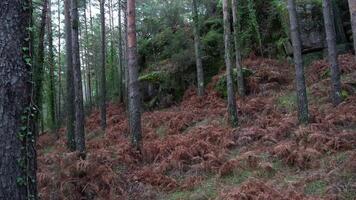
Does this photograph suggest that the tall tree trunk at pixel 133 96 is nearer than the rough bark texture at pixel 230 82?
Yes

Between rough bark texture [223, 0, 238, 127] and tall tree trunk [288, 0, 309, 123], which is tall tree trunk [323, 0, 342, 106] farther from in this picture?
rough bark texture [223, 0, 238, 127]

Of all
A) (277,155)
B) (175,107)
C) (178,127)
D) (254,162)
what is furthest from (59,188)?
(175,107)

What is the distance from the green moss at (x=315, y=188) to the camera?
6913mm

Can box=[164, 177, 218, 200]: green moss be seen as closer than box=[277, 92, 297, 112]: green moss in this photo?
Yes

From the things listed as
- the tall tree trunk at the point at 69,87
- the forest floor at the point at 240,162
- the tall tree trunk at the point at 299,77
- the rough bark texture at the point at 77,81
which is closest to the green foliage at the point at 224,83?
the forest floor at the point at 240,162

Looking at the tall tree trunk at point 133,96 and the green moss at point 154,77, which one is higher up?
the green moss at point 154,77

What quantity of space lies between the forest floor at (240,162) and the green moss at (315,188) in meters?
0.02

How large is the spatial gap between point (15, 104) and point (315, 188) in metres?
5.90

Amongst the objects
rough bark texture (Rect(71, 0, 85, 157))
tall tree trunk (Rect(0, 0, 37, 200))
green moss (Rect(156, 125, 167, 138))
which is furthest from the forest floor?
tall tree trunk (Rect(0, 0, 37, 200))

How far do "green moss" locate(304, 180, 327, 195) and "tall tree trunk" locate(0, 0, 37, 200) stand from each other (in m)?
5.41

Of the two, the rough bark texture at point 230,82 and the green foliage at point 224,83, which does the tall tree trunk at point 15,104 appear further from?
the green foliage at point 224,83

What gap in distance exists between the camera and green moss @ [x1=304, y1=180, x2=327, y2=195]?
6.91m

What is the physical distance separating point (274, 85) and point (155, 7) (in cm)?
1555

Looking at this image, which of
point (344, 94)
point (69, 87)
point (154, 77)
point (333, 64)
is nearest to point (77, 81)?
point (69, 87)
